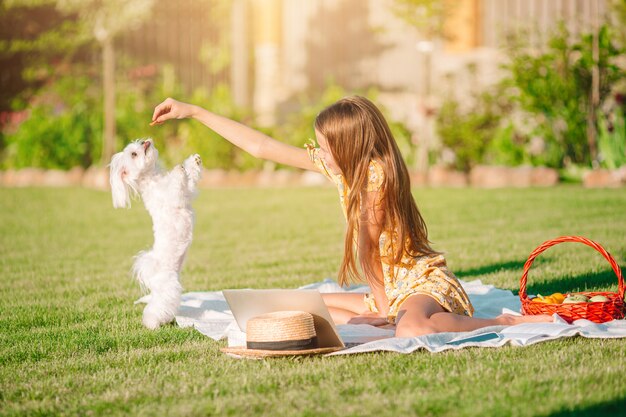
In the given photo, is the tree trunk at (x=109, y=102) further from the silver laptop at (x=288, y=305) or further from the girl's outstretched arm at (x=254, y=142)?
the silver laptop at (x=288, y=305)

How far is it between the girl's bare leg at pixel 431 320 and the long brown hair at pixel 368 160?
10.9 inches

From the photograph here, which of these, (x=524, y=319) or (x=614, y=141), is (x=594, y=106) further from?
(x=524, y=319)

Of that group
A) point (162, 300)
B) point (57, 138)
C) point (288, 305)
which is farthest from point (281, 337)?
point (57, 138)

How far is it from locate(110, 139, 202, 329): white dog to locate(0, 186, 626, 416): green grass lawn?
17 cm

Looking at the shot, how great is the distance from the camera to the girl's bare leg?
3807 millimetres

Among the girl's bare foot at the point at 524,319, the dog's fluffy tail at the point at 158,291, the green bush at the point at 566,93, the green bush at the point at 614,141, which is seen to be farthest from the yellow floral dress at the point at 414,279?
the green bush at the point at 566,93

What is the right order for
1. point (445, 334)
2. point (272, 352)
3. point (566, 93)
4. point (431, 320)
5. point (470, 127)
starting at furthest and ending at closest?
point (470, 127), point (566, 93), point (431, 320), point (445, 334), point (272, 352)

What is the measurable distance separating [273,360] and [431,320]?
793 millimetres

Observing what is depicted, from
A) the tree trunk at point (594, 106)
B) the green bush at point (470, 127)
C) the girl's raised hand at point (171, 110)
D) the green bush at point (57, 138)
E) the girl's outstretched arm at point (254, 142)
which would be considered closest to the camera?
the girl's raised hand at point (171, 110)

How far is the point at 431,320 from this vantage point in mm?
3855

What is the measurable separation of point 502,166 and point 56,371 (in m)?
8.71

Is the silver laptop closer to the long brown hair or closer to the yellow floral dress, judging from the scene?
the long brown hair

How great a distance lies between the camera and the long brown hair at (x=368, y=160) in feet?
13.4

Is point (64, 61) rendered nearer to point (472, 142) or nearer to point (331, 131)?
point (472, 142)
